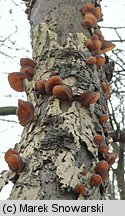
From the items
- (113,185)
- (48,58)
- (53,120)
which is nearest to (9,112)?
(48,58)

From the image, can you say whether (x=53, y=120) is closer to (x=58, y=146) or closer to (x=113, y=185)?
(x=58, y=146)

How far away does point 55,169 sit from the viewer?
4.42 feet

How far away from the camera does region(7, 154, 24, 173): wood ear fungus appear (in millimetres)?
1358

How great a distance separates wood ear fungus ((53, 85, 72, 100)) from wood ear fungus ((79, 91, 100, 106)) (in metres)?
0.05

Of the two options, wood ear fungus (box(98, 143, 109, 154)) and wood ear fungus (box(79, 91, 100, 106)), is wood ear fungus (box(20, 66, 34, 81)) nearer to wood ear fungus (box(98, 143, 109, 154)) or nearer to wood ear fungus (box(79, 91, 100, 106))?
wood ear fungus (box(79, 91, 100, 106))

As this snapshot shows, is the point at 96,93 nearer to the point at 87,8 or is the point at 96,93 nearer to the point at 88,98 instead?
the point at 88,98

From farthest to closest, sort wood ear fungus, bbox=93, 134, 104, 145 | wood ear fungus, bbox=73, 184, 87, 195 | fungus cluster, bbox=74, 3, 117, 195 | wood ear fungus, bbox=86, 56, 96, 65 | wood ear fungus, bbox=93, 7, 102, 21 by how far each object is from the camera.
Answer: wood ear fungus, bbox=93, 7, 102, 21, wood ear fungus, bbox=86, 56, 96, 65, wood ear fungus, bbox=93, 134, 104, 145, fungus cluster, bbox=74, 3, 117, 195, wood ear fungus, bbox=73, 184, 87, 195

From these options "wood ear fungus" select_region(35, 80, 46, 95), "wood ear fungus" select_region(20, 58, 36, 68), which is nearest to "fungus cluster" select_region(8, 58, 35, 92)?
"wood ear fungus" select_region(20, 58, 36, 68)

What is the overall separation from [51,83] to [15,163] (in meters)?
0.36

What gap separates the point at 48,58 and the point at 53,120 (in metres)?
0.36

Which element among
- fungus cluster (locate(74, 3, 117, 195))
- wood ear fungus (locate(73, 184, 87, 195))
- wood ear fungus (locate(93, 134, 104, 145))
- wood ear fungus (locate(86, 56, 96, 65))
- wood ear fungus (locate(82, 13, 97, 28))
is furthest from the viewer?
wood ear fungus (locate(82, 13, 97, 28))

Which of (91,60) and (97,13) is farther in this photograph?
(97,13)

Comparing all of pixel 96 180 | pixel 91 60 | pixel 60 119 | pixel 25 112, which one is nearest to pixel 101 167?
pixel 96 180

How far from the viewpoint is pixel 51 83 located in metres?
1.55
